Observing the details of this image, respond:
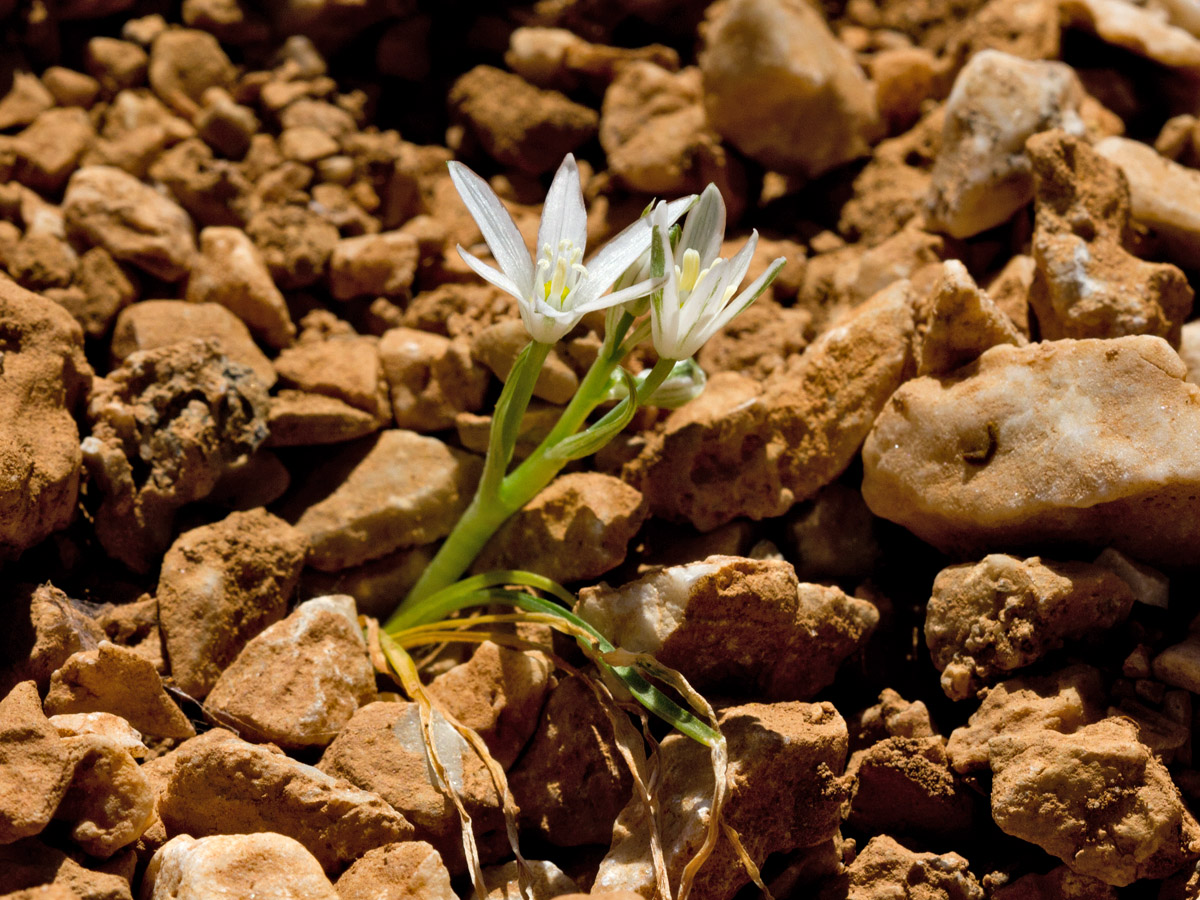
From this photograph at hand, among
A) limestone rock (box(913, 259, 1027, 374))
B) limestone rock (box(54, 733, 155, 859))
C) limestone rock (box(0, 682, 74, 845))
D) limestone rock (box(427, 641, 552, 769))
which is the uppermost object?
limestone rock (box(913, 259, 1027, 374))

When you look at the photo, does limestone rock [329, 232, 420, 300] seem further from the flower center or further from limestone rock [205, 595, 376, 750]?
limestone rock [205, 595, 376, 750]

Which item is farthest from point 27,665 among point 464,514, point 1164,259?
point 1164,259

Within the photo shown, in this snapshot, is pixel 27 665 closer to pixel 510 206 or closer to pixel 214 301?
pixel 214 301

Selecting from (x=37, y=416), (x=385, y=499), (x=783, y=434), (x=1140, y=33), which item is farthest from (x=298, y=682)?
(x=1140, y=33)

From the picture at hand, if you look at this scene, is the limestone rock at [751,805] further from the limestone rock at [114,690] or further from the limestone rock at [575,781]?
the limestone rock at [114,690]

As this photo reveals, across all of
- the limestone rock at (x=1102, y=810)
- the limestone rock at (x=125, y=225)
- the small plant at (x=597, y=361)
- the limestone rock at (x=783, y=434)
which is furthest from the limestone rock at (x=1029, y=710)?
the limestone rock at (x=125, y=225)

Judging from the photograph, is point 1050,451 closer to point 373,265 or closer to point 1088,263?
point 1088,263

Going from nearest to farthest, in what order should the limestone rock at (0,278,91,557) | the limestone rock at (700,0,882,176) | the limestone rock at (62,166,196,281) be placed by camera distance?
the limestone rock at (0,278,91,557)
the limestone rock at (62,166,196,281)
the limestone rock at (700,0,882,176)

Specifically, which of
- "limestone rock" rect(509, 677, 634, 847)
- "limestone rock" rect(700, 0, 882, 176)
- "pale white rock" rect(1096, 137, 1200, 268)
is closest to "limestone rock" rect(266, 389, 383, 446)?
"limestone rock" rect(509, 677, 634, 847)
